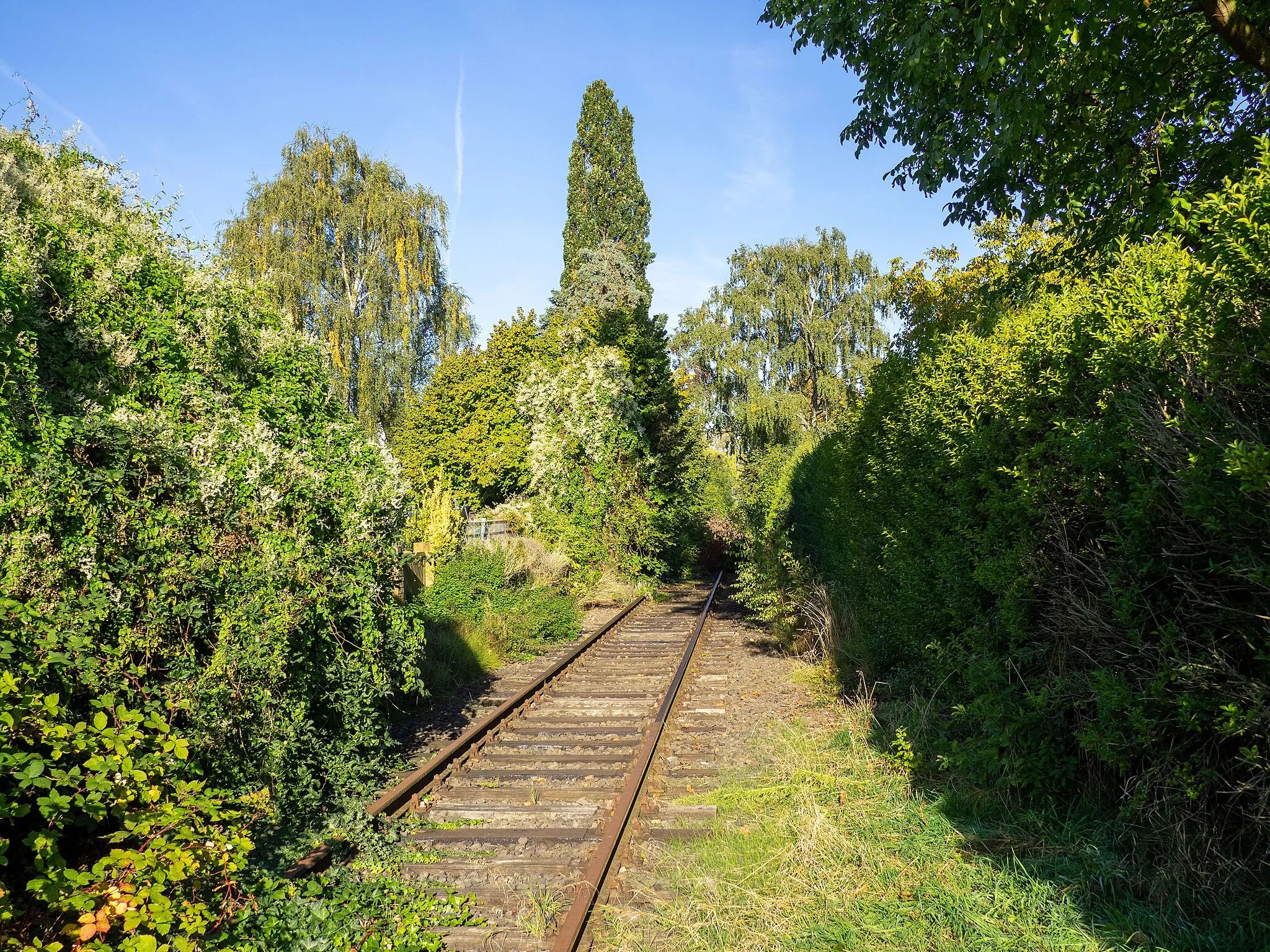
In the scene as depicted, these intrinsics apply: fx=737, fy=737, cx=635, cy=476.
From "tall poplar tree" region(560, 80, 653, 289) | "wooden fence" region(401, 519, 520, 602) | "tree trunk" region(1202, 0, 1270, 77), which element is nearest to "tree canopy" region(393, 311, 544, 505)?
Answer: "tall poplar tree" region(560, 80, 653, 289)

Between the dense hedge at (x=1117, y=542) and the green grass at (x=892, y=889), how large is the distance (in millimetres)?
362

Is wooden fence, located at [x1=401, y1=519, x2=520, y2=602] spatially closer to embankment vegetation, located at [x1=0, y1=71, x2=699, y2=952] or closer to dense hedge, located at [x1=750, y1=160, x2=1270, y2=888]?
embankment vegetation, located at [x1=0, y1=71, x2=699, y2=952]

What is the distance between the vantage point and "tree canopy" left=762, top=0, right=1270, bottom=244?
18.6 ft

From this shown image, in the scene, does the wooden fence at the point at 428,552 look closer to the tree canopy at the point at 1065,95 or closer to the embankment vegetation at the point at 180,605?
the embankment vegetation at the point at 180,605

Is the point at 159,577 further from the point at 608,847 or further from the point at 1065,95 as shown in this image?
the point at 1065,95

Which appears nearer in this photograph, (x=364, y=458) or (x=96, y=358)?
(x=96, y=358)

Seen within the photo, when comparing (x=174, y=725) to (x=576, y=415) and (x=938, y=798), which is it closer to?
(x=938, y=798)

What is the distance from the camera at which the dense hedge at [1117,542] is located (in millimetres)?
3043

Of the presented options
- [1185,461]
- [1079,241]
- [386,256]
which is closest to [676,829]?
[1185,461]

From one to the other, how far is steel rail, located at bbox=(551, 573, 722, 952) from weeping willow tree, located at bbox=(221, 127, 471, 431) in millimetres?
22886

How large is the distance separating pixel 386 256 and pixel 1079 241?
85.1 ft

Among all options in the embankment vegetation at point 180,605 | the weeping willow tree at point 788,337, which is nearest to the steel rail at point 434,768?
the embankment vegetation at point 180,605

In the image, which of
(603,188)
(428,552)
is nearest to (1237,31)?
(428,552)

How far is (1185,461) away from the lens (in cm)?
326
